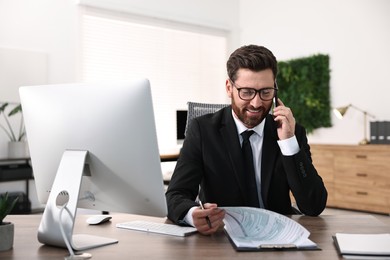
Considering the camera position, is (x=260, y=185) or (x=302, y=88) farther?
(x=302, y=88)

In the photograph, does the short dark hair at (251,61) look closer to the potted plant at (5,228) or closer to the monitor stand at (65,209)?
the monitor stand at (65,209)

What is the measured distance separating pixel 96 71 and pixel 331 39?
3.13 metres

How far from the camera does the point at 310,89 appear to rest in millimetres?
6066

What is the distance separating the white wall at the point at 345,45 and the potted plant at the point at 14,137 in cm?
373

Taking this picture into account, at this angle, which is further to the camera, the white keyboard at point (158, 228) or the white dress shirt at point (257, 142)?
the white dress shirt at point (257, 142)

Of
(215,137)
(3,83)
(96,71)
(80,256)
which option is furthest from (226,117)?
(96,71)

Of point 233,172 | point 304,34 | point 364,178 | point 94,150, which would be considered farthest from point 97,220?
point 304,34

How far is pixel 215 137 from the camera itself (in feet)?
6.02

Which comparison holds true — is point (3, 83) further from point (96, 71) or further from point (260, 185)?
point (260, 185)

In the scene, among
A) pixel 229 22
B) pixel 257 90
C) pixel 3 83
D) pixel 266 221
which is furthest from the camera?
pixel 229 22

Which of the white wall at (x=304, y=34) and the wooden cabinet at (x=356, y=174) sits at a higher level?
the white wall at (x=304, y=34)

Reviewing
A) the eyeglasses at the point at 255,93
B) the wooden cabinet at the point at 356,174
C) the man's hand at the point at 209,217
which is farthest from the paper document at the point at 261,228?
the wooden cabinet at the point at 356,174

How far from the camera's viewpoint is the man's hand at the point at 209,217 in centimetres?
130

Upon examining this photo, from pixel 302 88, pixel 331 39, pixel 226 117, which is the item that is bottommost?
pixel 226 117
